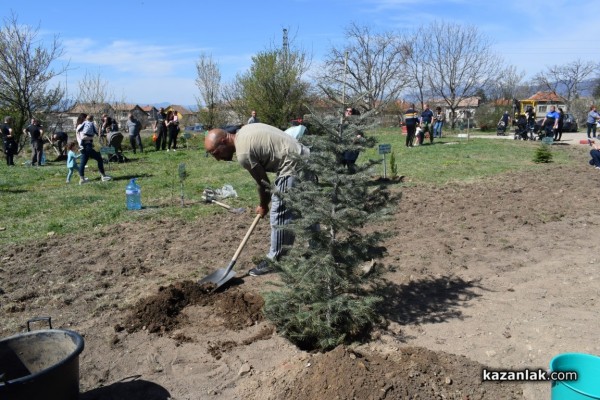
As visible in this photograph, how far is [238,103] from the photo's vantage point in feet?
102

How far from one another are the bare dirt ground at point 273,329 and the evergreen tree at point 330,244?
24 cm

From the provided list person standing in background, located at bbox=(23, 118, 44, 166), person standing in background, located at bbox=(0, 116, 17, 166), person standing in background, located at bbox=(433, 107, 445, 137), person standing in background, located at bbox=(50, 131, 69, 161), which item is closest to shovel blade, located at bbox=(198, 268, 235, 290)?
person standing in background, located at bbox=(23, 118, 44, 166)

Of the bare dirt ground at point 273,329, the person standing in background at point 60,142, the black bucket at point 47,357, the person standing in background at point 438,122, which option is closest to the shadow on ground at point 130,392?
the bare dirt ground at point 273,329

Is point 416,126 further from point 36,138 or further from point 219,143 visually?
point 219,143

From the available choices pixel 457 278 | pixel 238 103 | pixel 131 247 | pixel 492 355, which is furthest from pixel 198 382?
pixel 238 103

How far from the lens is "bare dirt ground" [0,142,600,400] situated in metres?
3.35

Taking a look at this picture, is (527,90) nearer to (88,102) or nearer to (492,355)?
(88,102)

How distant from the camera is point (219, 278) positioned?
16.8 feet

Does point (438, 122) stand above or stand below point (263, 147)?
above

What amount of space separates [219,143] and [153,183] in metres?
7.58

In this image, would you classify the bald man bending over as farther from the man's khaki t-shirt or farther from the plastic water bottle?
the plastic water bottle

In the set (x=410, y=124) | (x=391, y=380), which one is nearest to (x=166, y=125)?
(x=410, y=124)

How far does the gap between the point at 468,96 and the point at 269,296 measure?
3790 centimetres

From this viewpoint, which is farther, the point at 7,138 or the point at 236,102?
the point at 236,102
